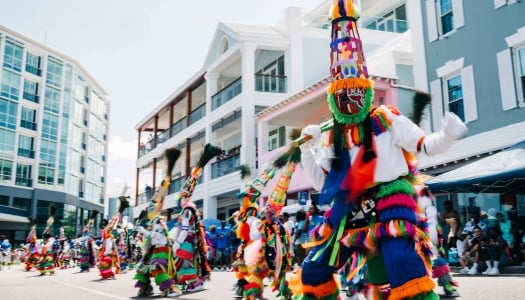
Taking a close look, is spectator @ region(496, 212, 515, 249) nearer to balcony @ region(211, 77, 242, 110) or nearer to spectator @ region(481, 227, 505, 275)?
spectator @ region(481, 227, 505, 275)

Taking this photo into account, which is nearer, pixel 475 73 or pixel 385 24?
pixel 475 73

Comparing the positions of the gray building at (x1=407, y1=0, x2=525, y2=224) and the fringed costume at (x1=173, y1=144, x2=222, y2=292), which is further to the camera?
the gray building at (x1=407, y1=0, x2=525, y2=224)

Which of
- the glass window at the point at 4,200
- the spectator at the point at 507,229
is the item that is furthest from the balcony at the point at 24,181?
the spectator at the point at 507,229

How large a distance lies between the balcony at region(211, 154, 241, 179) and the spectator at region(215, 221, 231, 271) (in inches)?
244

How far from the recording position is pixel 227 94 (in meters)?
26.9

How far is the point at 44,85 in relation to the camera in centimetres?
5122

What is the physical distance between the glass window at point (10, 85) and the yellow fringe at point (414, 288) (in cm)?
5008

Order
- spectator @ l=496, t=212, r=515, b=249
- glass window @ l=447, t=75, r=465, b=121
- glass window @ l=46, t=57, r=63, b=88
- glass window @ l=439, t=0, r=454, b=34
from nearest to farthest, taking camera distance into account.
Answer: spectator @ l=496, t=212, r=515, b=249, glass window @ l=447, t=75, r=465, b=121, glass window @ l=439, t=0, r=454, b=34, glass window @ l=46, t=57, r=63, b=88

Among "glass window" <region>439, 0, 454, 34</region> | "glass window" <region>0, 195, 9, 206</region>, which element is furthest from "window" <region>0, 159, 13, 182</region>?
"glass window" <region>439, 0, 454, 34</region>

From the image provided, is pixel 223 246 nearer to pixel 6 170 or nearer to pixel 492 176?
pixel 492 176

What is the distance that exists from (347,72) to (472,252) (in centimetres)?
867

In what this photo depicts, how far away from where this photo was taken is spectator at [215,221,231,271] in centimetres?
1919

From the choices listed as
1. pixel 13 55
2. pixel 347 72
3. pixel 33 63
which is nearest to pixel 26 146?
pixel 33 63

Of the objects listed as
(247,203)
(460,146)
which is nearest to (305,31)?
(460,146)
